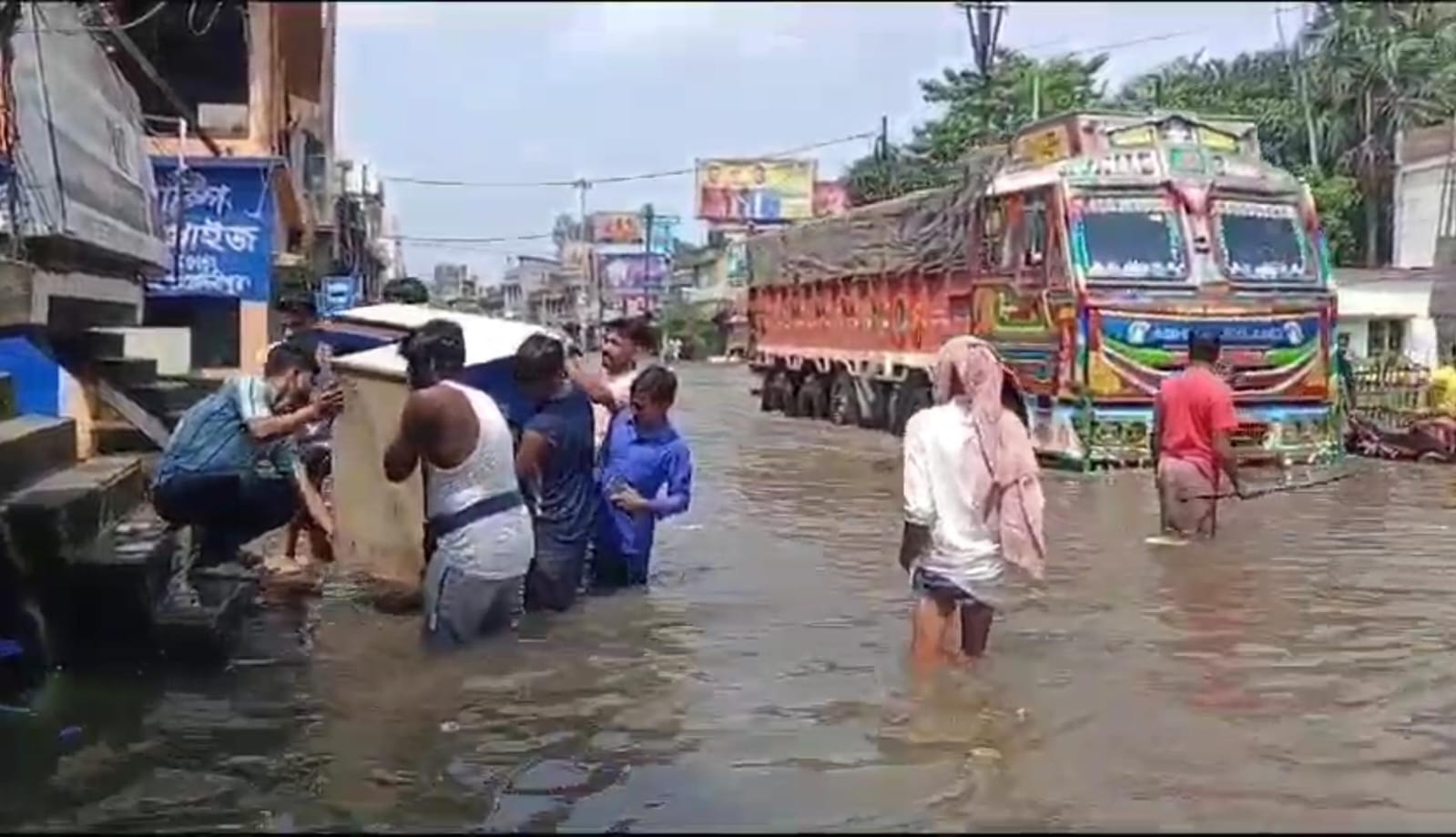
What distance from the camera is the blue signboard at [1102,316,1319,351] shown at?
1844 cm

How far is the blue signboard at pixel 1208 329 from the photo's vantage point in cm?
1844

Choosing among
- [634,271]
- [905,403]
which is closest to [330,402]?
[905,403]

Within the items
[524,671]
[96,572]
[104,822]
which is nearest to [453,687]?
[524,671]

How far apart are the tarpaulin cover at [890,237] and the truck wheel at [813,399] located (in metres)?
1.65

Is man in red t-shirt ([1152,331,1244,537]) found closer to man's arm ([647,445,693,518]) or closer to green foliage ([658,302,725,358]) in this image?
man's arm ([647,445,693,518])

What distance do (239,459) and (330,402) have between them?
582 millimetres

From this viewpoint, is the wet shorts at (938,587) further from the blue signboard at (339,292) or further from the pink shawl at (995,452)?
the blue signboard at (339,292)

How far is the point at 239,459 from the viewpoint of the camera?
848 cm

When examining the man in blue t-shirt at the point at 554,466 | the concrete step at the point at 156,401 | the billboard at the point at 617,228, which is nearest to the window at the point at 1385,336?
the concrete step at the point at 156,401

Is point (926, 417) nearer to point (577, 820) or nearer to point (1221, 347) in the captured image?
point (577, 820)

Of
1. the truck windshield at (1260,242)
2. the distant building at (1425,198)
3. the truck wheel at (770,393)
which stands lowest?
the truck wheel at (770,393)

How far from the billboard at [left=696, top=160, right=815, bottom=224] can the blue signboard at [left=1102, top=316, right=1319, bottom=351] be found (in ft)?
196

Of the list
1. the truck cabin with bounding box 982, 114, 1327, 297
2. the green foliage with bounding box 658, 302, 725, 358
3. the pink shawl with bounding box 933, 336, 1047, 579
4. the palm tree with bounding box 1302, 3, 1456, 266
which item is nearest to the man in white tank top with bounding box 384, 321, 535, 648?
the pink shawl with bounding box 933, 336, 1047, 579

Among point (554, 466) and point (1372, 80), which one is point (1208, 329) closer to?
point (554, 466)
